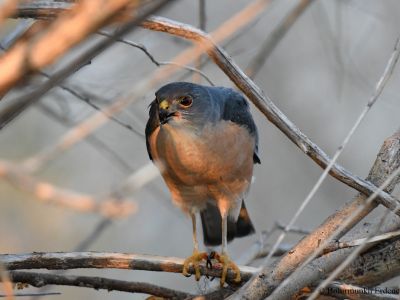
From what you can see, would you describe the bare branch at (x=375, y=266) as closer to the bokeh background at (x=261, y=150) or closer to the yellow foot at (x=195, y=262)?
the yellow foot at (x=195, y=262)

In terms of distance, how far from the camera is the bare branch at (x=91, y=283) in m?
3.86

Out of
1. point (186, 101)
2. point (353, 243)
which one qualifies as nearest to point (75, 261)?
point (353, 243)

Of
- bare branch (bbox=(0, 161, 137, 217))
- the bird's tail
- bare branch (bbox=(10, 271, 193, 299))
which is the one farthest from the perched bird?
bare branch (bbox=(0, 161, 137, 217))

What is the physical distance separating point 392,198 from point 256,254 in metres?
1.63

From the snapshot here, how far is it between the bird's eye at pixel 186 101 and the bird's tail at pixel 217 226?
133cm

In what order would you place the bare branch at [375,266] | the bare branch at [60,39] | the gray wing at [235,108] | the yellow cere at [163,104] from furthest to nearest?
→ the gray wing at [235,108], the yellow cere at [163,104], the bare branch at [375,266], the bare branch at [60,39]

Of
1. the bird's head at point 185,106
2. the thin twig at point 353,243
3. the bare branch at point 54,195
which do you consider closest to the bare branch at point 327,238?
the thin twig at point 353,243

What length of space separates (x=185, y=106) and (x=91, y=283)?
5.56ft

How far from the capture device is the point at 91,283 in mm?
3977

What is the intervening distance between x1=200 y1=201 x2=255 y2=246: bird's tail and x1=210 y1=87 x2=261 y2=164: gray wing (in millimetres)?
760

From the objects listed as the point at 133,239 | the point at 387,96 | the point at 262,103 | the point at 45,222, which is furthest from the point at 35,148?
the point at 262,103

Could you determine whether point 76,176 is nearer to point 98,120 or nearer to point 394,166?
point 394,166

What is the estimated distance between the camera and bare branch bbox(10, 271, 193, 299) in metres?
3.86

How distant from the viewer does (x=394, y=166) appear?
158 inches
